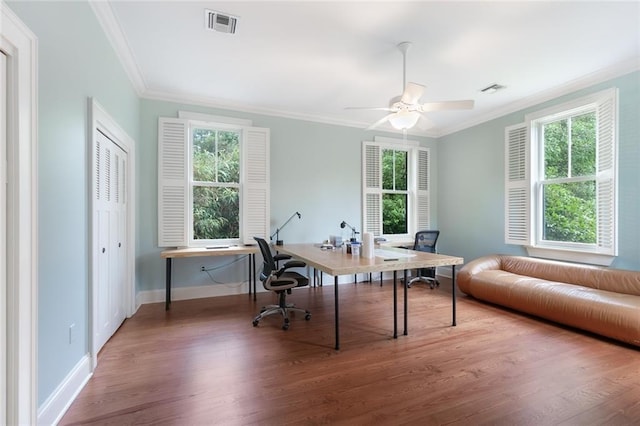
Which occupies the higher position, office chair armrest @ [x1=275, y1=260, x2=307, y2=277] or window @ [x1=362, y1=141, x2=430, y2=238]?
window @ [x1=362, y1=141, x2=430, y2=238]

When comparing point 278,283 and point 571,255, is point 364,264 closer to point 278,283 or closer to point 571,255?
point 278,283

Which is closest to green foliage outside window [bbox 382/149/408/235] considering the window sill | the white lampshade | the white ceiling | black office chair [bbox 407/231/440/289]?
black office chair [bbox 407/231/440/289]

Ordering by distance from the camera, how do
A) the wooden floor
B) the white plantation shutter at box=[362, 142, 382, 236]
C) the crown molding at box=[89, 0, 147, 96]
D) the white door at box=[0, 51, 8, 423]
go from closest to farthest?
the white door at box=[0, 51, 8, 423], the wooden floor, the crown molding at box=[89, 0, 147, 96], the white plantation shutter at box=[362, 142, 382, 236]

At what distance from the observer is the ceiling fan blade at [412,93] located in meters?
2.59

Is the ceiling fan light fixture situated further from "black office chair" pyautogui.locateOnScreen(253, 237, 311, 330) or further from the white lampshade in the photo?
"black office chair" pyautogui.locateOnScreen(253, 237, 311, 330)

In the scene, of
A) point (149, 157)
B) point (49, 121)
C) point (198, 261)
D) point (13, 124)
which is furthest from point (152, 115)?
point (13, 124)

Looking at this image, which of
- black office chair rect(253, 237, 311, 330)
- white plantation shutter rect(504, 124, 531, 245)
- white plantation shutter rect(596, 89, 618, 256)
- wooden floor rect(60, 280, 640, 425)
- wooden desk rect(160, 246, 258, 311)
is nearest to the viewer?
wooden floor rect(60, 280, 640, 425)

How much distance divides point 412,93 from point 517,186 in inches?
107

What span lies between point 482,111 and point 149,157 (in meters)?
5.05

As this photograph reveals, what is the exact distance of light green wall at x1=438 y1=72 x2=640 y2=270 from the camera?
3117mm

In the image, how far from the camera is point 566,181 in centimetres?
378

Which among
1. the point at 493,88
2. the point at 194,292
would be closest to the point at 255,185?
the point at 194,292

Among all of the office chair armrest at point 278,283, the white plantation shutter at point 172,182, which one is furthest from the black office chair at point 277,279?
the white plantation shutter at point 172,182

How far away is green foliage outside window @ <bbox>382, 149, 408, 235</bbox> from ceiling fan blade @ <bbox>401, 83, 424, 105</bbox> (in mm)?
2618
